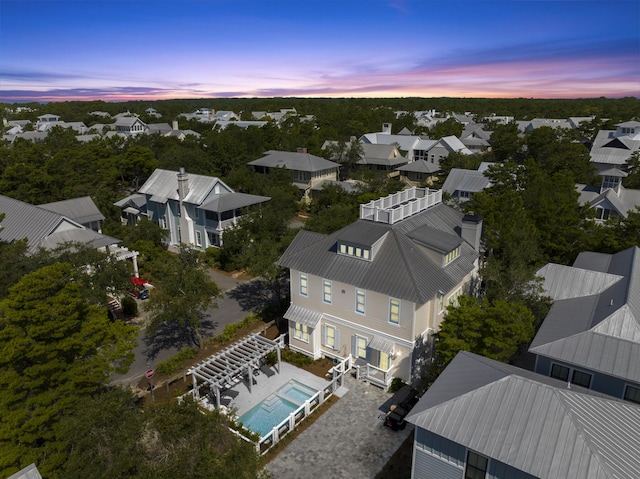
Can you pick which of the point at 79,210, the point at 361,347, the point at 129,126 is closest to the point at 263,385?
the point at 361,347

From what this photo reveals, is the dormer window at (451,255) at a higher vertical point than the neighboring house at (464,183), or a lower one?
higher

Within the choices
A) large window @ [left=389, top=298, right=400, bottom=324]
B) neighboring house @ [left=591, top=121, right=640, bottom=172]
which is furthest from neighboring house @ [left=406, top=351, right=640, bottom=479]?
neighboring house @ [left=591, top=121, right=640, bottom=172]

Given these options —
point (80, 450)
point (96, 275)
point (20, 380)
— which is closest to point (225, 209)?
point (96, 275)

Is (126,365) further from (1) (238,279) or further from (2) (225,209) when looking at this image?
(2) (225,209)

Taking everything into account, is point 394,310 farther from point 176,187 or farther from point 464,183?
point 464,183

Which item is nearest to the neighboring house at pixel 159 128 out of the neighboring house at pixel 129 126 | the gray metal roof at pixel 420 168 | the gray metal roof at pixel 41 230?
the neighboring house at pixel 129 126

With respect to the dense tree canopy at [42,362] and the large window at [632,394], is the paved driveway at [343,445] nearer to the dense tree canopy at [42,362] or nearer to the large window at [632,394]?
the dense tree canopy at [42,362]
